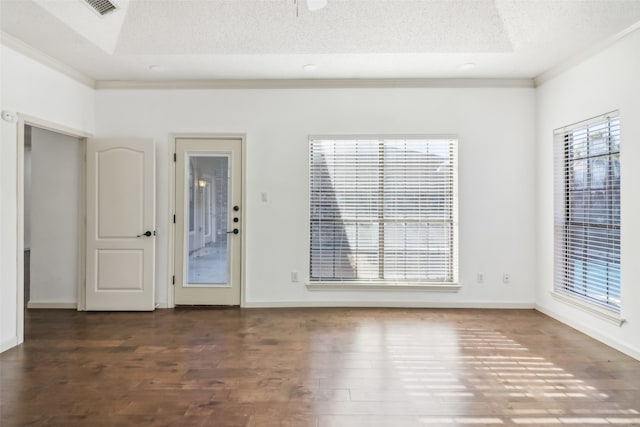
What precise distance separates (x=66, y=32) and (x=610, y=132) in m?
5.05

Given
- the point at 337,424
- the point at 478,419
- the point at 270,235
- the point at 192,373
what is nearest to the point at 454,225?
the point at 270,235

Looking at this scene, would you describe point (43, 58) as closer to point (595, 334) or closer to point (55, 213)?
point (55, 213)

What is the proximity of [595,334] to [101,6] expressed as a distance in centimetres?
542

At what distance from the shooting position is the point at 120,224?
4.34 meters

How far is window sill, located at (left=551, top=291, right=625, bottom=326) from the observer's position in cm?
325

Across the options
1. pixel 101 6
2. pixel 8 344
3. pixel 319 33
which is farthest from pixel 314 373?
pixel 101 6

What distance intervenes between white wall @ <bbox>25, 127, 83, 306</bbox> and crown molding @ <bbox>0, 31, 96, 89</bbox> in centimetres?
74

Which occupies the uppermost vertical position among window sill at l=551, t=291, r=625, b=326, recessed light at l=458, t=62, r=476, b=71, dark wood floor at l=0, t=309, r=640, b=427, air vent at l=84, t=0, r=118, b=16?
air vent at l=84, t=0, r=118, b=16

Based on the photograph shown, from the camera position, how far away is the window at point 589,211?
3334mm

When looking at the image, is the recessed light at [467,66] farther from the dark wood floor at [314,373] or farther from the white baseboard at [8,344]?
the white baseboard at [8,344]

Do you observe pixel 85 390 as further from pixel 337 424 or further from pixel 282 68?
pixel 282 68

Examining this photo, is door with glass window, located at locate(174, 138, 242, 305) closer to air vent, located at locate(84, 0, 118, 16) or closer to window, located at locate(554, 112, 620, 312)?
air vent, located at locate(84, 0, 118, 16)

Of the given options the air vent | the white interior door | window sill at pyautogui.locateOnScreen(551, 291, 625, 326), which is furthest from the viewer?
the white interior door

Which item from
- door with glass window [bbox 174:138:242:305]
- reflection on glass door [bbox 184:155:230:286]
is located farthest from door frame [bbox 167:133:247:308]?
reflection on glass door [bbox 184:155:230:286]
